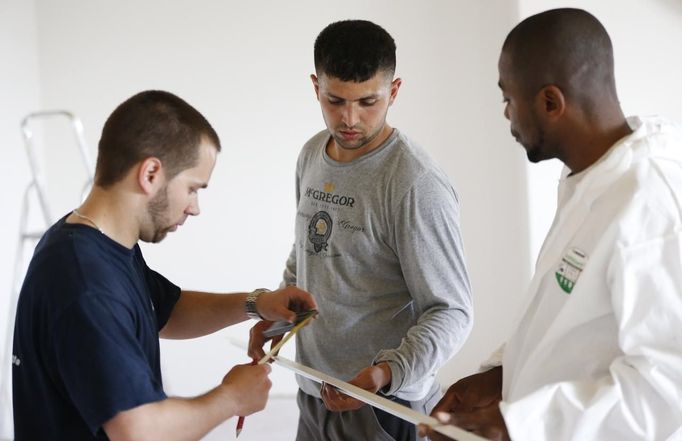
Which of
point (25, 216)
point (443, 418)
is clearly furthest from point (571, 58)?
point (25, 216)

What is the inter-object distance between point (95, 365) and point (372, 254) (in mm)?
770

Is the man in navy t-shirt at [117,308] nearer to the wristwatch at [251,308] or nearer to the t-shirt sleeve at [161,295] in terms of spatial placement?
the t-shirt sleeve at [161,295]

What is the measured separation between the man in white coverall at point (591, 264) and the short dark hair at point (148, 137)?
2.03 feet

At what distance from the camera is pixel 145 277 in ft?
6.15

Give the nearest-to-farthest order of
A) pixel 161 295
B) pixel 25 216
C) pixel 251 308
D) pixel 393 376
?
pixel 393 376
pixel 161 295
pixel 251 308
pixel 25 216

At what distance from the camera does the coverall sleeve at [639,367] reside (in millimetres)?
1274

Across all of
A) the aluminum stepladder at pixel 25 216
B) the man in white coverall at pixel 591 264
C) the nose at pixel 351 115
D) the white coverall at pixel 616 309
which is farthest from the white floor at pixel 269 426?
the white coverall at pixel 616 309

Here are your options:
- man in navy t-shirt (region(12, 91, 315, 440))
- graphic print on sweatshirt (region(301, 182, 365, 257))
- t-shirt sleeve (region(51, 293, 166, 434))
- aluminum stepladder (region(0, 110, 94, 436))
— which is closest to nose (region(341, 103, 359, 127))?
graphic print on sweatshirt (region(301, 182, 365, 257))

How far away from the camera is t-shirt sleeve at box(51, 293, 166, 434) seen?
1.43 metres

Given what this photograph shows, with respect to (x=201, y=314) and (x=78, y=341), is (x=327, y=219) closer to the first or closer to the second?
(x=201, y=314)

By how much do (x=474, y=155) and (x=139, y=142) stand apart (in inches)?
117

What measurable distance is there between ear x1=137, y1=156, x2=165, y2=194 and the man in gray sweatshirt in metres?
0.56

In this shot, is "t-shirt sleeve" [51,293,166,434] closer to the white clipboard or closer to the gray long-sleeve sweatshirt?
the white clipboard

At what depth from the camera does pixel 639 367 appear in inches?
50.6
